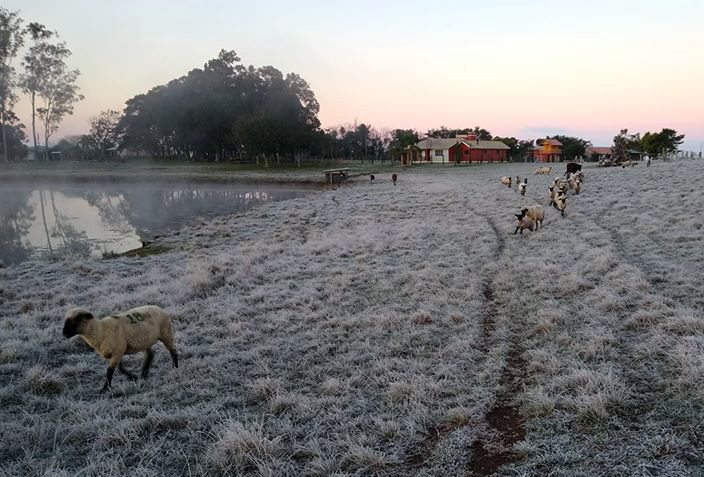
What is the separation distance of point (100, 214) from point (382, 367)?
88.5 ft

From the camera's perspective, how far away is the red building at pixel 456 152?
80.0m

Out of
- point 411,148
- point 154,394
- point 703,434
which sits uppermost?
point 411,148

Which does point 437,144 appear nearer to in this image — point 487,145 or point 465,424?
point 487,145

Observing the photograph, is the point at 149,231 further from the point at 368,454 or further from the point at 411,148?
the point at 411,148

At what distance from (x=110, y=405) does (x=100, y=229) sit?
19.7 meters

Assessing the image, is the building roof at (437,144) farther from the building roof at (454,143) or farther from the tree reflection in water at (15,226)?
the tree reflection in water at (15,226)

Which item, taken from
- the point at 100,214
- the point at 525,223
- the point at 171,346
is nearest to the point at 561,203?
the point at 525,223

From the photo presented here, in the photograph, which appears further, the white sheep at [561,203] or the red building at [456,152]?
the red building at [456,152]

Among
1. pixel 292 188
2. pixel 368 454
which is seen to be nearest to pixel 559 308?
pixel 368 454

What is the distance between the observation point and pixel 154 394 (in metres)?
5.69

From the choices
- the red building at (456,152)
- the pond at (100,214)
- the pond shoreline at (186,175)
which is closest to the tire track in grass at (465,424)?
the pond at (100,214)

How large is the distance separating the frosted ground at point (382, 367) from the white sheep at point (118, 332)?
0.45 meters

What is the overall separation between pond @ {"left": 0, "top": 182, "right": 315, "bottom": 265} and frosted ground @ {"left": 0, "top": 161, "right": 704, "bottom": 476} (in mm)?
5261

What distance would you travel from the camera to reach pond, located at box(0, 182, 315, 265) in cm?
1838
